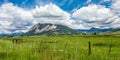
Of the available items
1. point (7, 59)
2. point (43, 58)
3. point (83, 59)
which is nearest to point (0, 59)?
→ point (7, 59)

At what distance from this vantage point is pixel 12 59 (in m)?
14.5

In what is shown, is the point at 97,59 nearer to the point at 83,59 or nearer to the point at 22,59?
the point at 83,59

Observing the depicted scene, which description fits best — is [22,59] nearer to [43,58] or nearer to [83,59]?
[43,58]

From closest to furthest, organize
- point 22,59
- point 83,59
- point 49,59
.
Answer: point 49,59, point 22,59, point 83,59

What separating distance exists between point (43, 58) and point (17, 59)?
247 cm

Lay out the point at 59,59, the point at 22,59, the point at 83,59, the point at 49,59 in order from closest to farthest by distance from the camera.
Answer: the point at 49,59
the point at 59,59
the point at 22,59
the point at 83,59

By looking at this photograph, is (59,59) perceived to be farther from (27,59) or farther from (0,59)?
(0,59)

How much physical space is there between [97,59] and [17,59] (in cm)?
596

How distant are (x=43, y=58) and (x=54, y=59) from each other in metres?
0.59

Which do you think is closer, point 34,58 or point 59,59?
point 59,59

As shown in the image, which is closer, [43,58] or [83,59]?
[43,58]

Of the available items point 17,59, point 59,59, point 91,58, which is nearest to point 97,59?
point 91,58

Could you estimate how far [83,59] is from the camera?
16.9 m

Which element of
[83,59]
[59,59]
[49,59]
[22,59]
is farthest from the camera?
[83,59]
